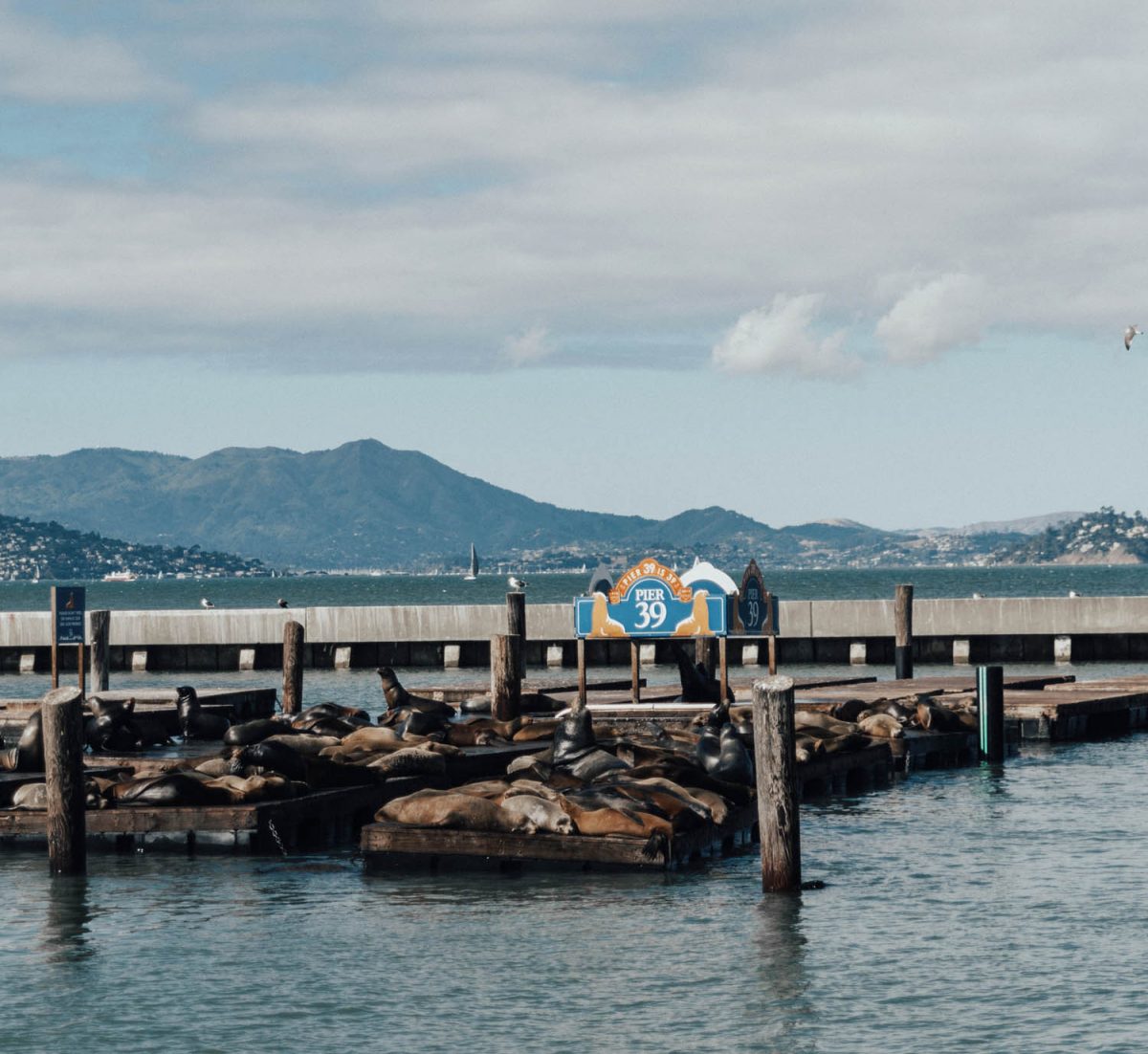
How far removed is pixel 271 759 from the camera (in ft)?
74.1

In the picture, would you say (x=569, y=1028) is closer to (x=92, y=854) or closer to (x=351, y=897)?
(x=351, y=897)

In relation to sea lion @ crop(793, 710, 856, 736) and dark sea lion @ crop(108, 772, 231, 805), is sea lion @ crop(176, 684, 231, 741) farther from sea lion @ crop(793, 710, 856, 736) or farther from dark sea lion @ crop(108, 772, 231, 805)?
sea lion @ crop(793, 710, 856, 736)

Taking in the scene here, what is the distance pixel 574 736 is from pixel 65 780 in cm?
803

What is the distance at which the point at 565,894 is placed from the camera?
60.7 ft

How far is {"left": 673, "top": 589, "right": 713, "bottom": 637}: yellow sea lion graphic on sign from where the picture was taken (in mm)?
29594

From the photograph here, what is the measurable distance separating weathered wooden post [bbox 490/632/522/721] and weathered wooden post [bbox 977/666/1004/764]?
24.7 feet

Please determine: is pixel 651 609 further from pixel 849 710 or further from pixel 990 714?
pixel 990 714

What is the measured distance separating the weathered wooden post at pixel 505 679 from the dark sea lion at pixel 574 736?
5588mm

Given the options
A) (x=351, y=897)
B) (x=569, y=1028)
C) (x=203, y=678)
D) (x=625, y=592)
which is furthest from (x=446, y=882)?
(x=203, y=678)

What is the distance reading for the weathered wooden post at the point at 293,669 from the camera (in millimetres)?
35781

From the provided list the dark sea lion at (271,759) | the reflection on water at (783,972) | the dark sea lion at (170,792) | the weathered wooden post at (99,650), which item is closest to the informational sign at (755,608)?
the dark sea lion at (271,759)

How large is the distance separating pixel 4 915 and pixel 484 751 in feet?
30.5

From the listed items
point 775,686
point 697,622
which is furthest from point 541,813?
point 697,622

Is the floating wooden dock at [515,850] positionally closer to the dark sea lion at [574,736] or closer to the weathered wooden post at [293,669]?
the dark sea lion at [574,736]
